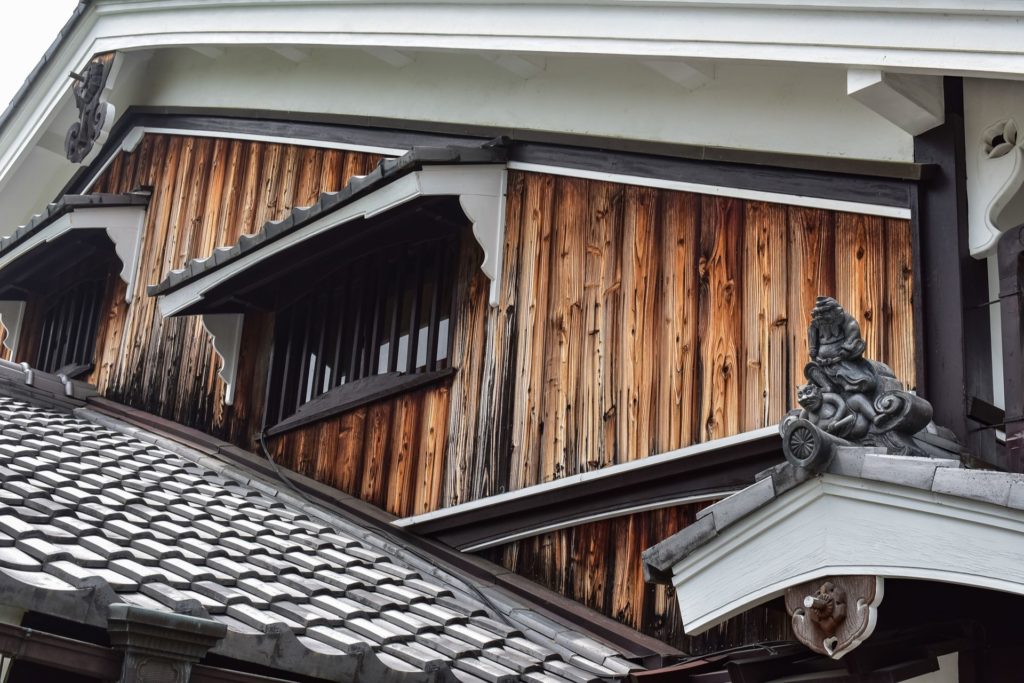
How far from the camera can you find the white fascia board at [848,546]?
12.2ft

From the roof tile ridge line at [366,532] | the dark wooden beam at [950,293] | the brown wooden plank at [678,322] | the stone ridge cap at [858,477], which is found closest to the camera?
the stone ridge cap at [858,477]

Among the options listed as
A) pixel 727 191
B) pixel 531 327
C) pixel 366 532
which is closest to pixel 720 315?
pixel 727 191

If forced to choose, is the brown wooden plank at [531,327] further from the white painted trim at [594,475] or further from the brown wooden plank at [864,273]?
the brown wooden plank at [864,273]

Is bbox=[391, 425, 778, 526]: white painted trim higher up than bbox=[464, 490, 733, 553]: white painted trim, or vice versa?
bbox=[391, 425, 778, 526]: white painted trim

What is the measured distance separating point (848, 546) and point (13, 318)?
9.37 meters

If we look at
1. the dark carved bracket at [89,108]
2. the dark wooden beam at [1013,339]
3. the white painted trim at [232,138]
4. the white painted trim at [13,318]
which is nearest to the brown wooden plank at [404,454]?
the white painted trim at [232,138]

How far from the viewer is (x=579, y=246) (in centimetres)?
682

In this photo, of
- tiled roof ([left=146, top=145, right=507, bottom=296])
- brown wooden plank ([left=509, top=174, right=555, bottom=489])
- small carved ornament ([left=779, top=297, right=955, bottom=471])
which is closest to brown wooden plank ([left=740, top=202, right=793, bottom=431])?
small carved ornament ([left=779, top=297, right=955, bottom=471])

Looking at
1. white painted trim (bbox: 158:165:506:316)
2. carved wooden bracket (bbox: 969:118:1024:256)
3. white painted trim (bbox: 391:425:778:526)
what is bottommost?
white painted trim (bbox: 391:425:778:526)

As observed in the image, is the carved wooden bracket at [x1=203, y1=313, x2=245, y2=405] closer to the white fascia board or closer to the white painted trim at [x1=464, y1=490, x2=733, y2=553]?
the white painted trim at [x1=464, y1=490, x2=733, y2=553]

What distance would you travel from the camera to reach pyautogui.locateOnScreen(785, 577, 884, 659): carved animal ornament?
3.94 metres

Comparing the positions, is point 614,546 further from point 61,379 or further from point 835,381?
point 61,379

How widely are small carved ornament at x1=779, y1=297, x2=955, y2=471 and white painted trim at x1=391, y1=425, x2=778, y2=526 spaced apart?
A: 3.78 feet

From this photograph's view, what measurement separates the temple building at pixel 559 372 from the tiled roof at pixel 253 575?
0.08 ft
